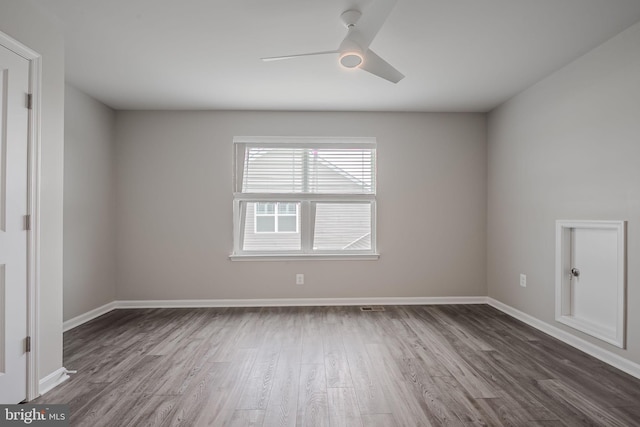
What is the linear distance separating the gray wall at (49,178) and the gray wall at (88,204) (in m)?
1.28

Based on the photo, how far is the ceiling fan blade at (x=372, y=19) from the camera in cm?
185

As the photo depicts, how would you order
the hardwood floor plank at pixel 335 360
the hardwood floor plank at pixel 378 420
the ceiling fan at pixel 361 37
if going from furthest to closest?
the hardwood floor plank at pixel 335 360
the ceiling fan at pixel 361 37
the hardwood floor plank at pixel 378 420

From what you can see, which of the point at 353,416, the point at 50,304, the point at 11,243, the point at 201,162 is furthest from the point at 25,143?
the point at 353,416

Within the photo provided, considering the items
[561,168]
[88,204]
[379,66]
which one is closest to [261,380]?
[379,66]

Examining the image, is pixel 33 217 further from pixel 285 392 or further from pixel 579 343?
pixel 579 343

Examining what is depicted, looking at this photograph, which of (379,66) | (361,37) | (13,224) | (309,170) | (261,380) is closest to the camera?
(13,224)

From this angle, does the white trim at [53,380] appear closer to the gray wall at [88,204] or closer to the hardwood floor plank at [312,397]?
the gray wall at [88,204]

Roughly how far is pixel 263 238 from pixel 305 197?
2.49 feet

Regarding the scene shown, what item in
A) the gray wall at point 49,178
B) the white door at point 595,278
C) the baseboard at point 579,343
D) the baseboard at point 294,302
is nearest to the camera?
the gray wall at point 49,178

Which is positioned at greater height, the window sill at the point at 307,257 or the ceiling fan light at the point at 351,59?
the ceiling fan light at the point at 351,59

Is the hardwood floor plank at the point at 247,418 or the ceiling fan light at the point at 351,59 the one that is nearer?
the hardwood floor plank at the point at 247,418

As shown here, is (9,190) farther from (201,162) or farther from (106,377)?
(201,162)

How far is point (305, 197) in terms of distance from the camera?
4.36 meters

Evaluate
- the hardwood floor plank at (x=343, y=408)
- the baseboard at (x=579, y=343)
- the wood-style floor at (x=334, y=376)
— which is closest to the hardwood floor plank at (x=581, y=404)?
the wood-style floor at (x=334, y=376)
